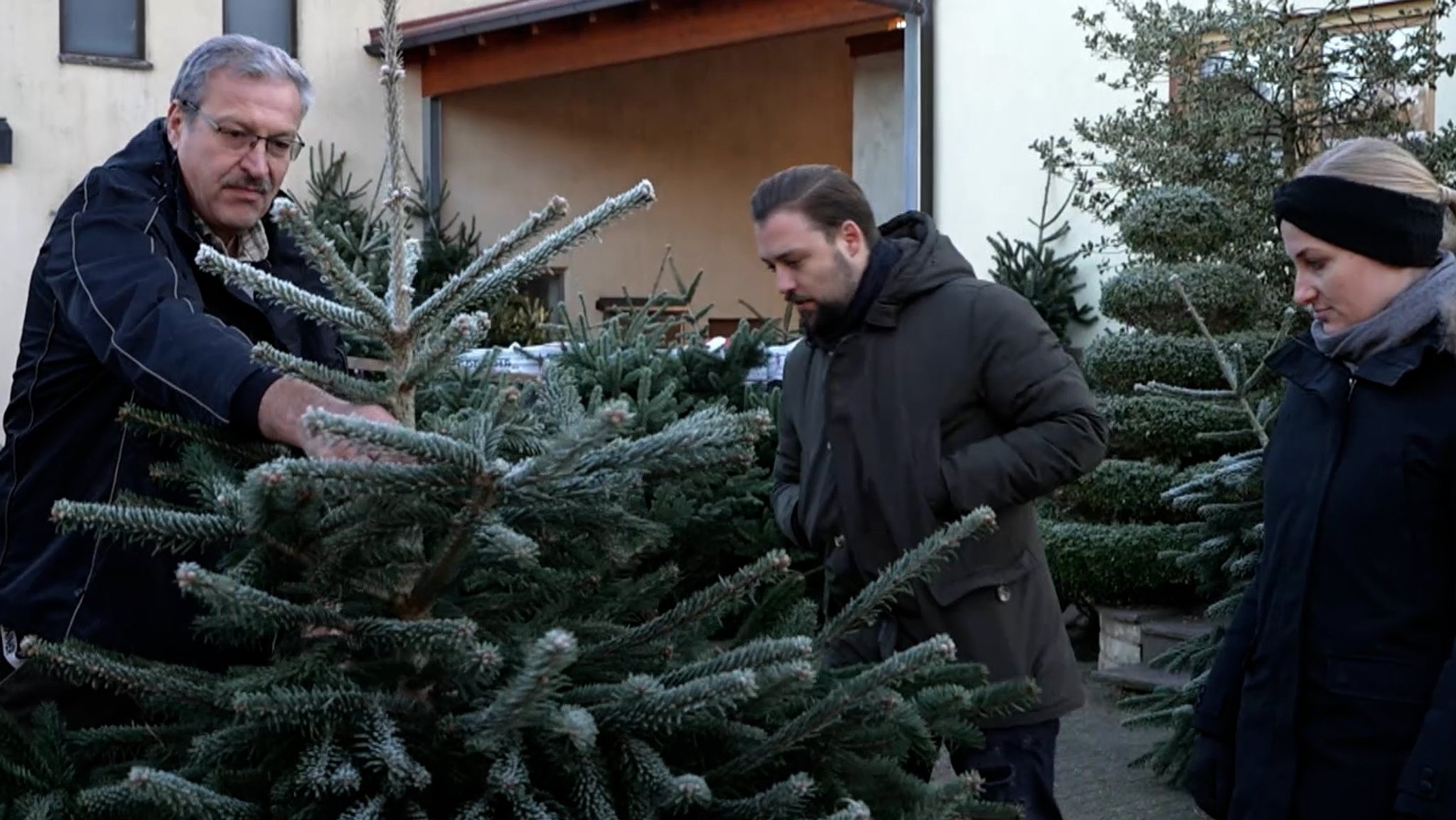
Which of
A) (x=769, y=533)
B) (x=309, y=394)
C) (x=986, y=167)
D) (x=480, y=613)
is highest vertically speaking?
(x=986, y=167)

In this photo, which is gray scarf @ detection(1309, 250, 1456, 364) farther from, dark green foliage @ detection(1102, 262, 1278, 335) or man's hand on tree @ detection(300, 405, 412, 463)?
dark green foliage @ detection(1102, 262, 1278, 335)

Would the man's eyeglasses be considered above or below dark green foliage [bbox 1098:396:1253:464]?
above

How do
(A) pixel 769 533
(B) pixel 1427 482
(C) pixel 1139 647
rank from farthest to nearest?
(C) pixel 1139 647
(A) pixel 769 533
(B) pixel 1427 482

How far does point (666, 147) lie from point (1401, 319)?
1569cm

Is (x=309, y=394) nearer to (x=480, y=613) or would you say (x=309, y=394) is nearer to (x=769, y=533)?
(x=480, y=613)

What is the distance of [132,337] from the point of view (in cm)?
214

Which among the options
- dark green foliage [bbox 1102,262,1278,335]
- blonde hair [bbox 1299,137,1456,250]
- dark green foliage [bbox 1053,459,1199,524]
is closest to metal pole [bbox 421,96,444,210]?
dark green foliage [bbox 1102,262,1278,335]

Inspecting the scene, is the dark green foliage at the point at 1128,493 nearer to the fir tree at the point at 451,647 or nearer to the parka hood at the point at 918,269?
the parka hood at the point at 918,269

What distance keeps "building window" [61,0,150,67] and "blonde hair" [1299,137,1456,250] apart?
13799 millimetres

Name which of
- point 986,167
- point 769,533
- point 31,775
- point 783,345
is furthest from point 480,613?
point 986,167

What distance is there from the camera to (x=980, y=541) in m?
3.61

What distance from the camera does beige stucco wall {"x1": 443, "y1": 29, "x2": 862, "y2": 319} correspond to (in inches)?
671

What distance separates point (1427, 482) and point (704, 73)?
16.2 meters

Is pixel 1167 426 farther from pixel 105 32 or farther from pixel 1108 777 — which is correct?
pixel 105 32
